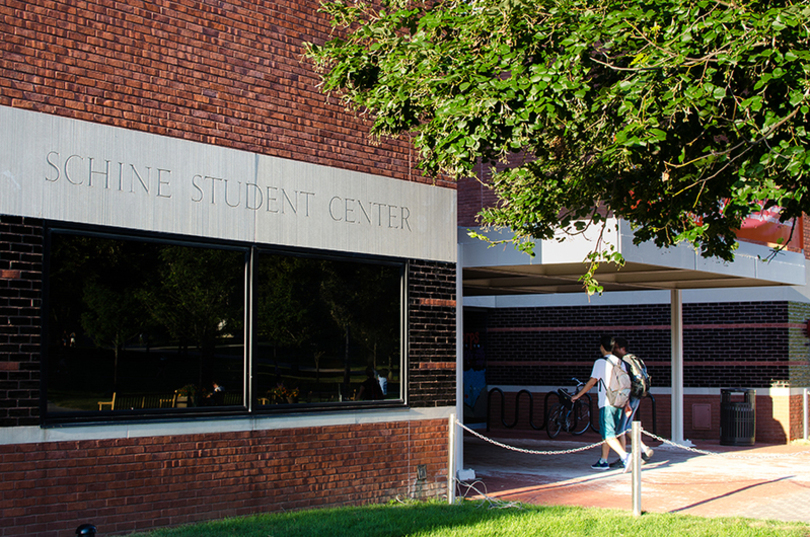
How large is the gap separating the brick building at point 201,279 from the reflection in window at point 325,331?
25mm

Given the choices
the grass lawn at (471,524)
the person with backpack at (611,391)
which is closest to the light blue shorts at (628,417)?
the person with backpack at (611,391)

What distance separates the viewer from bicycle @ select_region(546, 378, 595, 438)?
18.7 metres

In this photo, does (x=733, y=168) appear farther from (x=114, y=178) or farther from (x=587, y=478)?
(x=587, y=478)

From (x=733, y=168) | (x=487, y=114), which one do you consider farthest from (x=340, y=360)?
(x=733, y=168)

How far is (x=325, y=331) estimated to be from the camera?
9.62 metres

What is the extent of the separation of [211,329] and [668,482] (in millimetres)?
6738

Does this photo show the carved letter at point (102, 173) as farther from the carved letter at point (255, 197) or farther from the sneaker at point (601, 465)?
the sneaker at point (601, 465)

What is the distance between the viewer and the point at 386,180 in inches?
399

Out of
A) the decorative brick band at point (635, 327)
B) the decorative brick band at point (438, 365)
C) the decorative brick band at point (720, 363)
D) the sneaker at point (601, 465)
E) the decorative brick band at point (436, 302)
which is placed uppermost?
the decorative brick band at point (436, 302)

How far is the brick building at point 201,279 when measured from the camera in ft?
24.4

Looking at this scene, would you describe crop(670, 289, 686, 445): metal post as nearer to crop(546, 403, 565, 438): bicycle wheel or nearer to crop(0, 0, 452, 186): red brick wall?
crop(546, 403, 565, 438): bicycle wheel

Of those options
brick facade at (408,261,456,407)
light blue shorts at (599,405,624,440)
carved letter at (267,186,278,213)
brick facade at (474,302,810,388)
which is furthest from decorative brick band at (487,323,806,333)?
carved letter at (267,186,278,213)

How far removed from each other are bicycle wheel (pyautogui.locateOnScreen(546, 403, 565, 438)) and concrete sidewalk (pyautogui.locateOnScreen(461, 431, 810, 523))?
9.25 feet

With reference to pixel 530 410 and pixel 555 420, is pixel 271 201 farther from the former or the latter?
pixel 530 410
